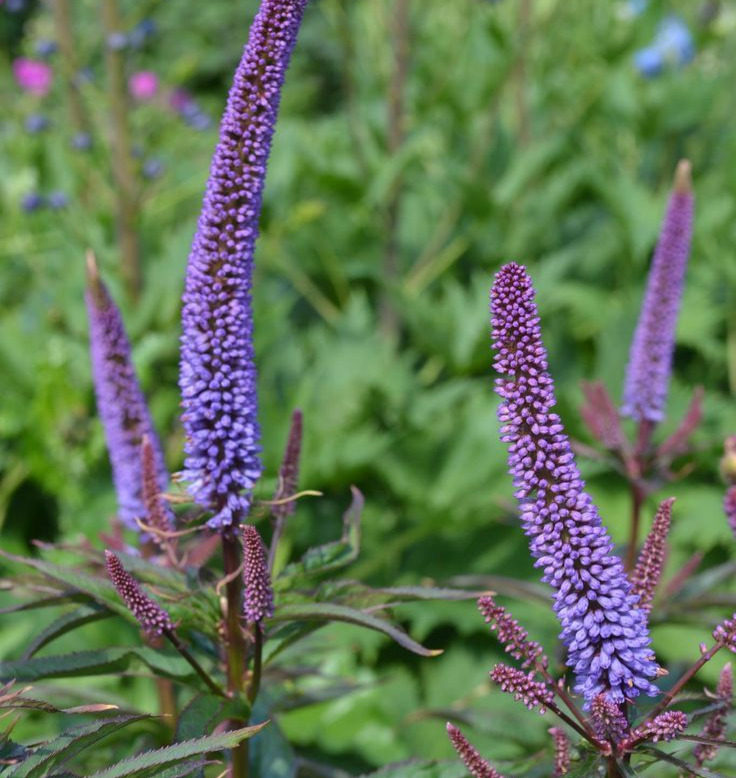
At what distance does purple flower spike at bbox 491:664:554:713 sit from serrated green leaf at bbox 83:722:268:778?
0.28 metres

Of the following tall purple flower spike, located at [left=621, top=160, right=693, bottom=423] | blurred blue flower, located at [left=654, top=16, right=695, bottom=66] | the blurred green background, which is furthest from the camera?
blurred blue flower, located at [left=654, top=16, right=695, bottom=66]

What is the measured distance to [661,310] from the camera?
93.7 inches

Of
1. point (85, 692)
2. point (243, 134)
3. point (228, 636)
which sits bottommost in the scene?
point (85, 692)

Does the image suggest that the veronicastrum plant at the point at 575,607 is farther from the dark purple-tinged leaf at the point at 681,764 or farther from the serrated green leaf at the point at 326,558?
the serrated green leaf at the point at 326,558

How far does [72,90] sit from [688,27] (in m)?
4.16

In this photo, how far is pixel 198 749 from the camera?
1.17 m

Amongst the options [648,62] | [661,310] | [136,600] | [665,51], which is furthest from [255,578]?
[665,51]

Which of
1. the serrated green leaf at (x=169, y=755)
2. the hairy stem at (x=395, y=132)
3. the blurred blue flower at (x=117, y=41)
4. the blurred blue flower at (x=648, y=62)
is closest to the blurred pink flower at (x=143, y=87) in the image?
the hairy stem at (x=395, y=132)

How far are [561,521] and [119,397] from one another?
1.02 m

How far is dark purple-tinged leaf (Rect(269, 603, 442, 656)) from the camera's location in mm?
1360

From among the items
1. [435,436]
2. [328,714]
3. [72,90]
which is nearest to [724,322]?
[435,436]

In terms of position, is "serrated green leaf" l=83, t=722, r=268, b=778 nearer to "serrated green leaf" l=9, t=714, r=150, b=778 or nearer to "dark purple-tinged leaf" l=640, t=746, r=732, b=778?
"serrated green leaf" l=9, t=714, r=150, b=778

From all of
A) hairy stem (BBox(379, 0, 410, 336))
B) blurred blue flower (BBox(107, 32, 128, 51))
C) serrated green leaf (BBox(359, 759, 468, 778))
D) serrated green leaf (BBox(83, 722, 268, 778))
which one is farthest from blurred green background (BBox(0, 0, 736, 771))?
serrated green leaf (BBox(83, 722, 268, 778))

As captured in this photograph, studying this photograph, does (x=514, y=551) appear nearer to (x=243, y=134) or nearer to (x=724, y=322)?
(x=724, y=322)
